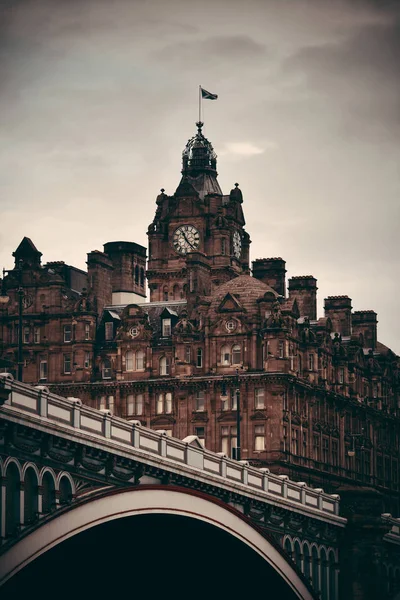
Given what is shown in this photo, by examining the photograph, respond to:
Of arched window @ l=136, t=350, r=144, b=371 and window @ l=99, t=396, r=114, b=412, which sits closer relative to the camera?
window @ l=99, t=396, r=114, b=412

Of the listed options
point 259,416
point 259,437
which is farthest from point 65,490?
point 259,416

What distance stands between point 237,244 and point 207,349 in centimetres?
2667

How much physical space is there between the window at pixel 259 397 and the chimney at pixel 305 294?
19.2 metres

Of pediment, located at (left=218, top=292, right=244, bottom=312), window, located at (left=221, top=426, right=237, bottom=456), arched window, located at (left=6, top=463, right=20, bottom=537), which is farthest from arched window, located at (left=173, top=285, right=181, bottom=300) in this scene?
arched window, located at (left=6, top=463, right=20, bottom=537)

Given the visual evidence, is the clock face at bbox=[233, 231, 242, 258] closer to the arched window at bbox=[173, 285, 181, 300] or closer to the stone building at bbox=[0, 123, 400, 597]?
the stone building at bbox=[0, 123, 400, 597]

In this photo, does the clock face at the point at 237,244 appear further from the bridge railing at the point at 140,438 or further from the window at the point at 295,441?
the bridge railing at the point at 140,438

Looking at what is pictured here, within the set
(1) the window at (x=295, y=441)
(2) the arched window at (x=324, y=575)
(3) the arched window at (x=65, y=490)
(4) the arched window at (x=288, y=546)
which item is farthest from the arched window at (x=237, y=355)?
(3) the arched window at (x=65, y=490)

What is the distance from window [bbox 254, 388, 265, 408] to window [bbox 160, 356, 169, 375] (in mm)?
8577

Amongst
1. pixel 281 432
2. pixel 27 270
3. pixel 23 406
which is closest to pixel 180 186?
pixel 27 270

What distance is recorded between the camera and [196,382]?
6211 inches

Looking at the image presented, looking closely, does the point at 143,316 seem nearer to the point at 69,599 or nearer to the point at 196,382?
the point at 196,382

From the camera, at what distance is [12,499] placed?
74.4 metres

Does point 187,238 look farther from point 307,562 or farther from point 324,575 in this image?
point 307,562

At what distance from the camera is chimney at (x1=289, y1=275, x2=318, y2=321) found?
17462 centimetres
